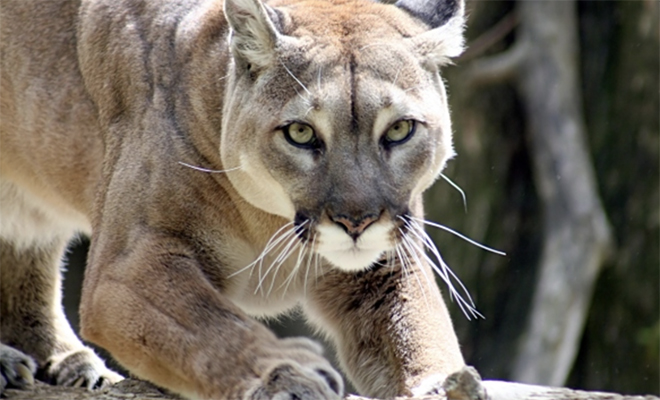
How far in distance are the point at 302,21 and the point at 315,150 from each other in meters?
0.65

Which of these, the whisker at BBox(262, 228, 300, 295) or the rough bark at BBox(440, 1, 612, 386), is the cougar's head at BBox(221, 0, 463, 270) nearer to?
the whisker at BBox(262, 228, 300, 295)

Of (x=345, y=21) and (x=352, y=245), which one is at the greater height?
(x=345, y=21)

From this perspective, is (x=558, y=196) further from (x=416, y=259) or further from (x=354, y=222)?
(x=354, y=222)

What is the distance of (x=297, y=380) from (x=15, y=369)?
1772 mm

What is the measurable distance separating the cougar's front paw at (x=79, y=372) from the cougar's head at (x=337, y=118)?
1367 millimetres

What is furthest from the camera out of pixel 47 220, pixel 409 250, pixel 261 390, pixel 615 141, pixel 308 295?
pixel 615 141

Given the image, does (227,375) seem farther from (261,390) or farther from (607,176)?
(607,176)

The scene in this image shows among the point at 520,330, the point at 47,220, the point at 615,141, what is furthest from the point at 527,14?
the point at 47,220

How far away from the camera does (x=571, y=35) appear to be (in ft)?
30.7

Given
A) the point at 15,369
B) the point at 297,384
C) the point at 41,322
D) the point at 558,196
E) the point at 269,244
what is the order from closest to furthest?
1. the point at 297,384
2. the point at 269,244
3. the point at 15,369
4. the point at 41,322
5. the point at 558,196

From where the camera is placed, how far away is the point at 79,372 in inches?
202

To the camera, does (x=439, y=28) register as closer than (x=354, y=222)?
No

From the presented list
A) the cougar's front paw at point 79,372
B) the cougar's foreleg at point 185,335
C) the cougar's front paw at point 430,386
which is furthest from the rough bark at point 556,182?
the cougar's foreleg at point 185,335

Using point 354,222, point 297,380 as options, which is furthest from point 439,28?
point 297,380
